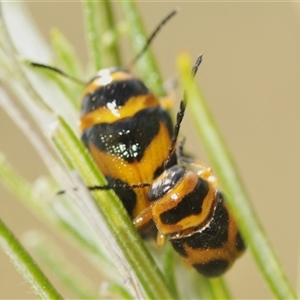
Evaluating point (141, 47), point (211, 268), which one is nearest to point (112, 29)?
point (141, 47)

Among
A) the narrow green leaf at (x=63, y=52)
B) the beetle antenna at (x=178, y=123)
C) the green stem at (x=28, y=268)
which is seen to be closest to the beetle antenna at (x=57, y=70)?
the narrow green leaf at (x=63, y=52)

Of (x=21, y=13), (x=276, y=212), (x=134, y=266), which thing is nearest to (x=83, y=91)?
(x=21, y=13)

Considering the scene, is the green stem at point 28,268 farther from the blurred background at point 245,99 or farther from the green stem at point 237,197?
the blurred background at point 245,99

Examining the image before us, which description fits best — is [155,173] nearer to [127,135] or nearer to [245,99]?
[127,135]

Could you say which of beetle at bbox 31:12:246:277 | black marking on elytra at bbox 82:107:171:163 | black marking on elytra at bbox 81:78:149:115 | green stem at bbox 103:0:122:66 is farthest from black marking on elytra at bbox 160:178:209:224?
green stem at bbox 103:0:122:66

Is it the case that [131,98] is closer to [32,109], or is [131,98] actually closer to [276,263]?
[32,109]

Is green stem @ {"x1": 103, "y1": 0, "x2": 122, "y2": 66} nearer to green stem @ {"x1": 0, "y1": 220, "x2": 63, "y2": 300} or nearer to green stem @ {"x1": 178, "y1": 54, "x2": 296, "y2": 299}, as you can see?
green stem @ {"x1": 178, "y1": 54, "x2": 296, "y2": 299}
